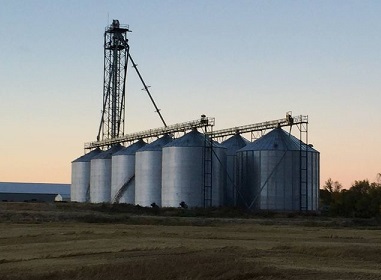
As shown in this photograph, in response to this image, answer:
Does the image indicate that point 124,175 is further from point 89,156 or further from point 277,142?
point 277,142

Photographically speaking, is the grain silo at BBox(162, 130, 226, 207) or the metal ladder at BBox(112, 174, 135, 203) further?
the metal ladder at BBox(112, 174, 135, 203)

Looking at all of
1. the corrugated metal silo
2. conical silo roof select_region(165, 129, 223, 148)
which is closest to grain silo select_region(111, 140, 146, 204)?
the corrugated metal silo

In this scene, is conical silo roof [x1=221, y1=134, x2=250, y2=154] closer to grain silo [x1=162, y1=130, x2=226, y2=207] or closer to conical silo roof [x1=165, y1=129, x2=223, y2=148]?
conical silo roof [x1=165, y1=129, x2=223, y2=148]

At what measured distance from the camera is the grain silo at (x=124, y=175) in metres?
104

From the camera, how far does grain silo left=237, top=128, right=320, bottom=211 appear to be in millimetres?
86438

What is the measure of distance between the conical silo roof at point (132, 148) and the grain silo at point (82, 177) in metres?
14.3

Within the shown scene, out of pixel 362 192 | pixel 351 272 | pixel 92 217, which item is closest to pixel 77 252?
pixel 351 272

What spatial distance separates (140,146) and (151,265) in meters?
80.3

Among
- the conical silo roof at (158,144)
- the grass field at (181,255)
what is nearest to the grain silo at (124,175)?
the conical silo roof at (158,144)

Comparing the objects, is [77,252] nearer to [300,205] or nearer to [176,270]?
[176,270]

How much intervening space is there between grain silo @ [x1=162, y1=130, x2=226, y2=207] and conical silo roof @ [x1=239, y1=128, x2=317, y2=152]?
15.3 ft

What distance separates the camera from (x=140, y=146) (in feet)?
353

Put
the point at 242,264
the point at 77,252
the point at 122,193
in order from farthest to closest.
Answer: the point at 122,193
the point at 77,252
the point at 242,264

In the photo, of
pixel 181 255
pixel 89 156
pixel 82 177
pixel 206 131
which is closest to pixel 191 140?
pixel 206 131
